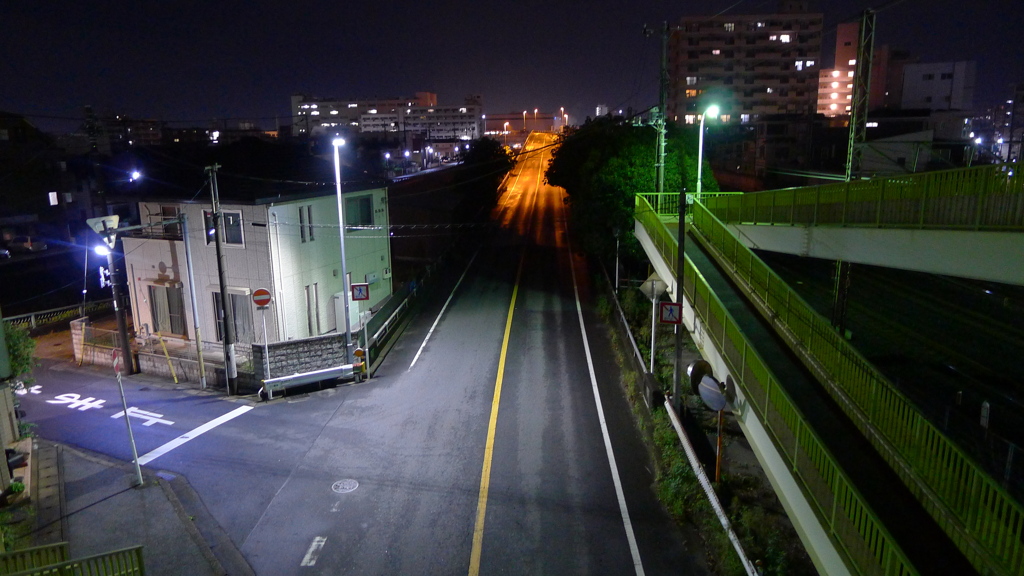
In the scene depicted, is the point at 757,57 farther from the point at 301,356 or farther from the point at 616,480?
the point at 616,480

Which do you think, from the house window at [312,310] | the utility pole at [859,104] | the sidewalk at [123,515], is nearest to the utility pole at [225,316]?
the sidewalk at [123,515]

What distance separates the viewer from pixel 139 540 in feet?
32.1

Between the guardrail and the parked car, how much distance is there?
67.2ft

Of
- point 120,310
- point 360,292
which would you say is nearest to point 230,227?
point 120,310

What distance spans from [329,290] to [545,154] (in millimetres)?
104656

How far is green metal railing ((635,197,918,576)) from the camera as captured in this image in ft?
20.2

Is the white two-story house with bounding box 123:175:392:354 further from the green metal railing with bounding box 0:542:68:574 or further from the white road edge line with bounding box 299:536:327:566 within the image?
the green metal railing with bounding box 0:542:68:574

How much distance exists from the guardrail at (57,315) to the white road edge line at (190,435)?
50.2ft

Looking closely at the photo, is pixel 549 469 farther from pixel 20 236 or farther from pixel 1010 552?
pixel 20 236

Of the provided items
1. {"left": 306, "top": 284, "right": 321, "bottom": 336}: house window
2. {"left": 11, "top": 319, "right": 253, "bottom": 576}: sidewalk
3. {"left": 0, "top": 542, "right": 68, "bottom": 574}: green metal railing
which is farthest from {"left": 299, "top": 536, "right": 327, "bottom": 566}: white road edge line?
{"left": 306, "top": 284, "right": 321, "bottom": 336}: house window

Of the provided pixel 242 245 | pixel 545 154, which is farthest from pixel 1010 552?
pixel 545 154

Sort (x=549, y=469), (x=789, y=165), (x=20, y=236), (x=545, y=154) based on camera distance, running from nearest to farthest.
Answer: (x=549, y=469) < (x=20, y=236) < (x=789, y=165) < (x=545, y=154)

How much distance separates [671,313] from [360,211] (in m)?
15.4

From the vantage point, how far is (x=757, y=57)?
8225 centimetres
